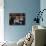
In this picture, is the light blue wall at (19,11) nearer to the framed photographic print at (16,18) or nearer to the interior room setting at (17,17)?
the interior room setting at (17,17)

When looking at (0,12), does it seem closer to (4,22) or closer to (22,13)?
(4,22)

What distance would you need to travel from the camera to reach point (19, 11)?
5.62 m

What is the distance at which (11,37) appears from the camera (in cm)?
568

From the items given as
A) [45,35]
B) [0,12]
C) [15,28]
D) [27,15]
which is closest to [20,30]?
[15,28]

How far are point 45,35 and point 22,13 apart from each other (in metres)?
3.06

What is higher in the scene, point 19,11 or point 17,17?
point 19,11

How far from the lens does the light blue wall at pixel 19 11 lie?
221 inches

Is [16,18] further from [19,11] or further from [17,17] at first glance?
[19,11]

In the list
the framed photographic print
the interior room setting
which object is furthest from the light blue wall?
the framed photographic print

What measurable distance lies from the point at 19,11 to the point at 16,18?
0.32m

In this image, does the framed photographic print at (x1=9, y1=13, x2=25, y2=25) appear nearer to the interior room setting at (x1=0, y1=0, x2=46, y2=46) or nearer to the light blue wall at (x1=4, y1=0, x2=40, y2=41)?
the interior room setting at (x1=0, y1=0, x2=46, y2=46)

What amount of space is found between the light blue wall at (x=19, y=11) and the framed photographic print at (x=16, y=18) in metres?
0.13

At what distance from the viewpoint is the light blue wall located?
18.4ft

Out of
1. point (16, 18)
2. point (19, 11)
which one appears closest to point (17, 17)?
point (16, 18)
